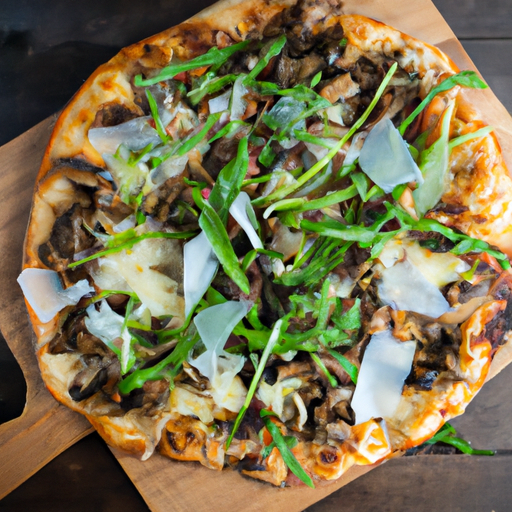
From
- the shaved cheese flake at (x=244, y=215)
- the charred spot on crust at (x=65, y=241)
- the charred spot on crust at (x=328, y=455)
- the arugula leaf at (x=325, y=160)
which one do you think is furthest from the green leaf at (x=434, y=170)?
the charred spot on crust at (x=65, y=241)

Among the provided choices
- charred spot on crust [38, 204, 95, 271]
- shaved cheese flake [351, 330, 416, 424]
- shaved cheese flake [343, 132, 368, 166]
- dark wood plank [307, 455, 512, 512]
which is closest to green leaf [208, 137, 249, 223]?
Answer: shaved cheese flake [343, 132, 368, 166]

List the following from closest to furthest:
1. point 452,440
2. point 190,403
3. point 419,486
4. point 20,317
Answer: point 190,403 < point 20,317 < point 452,440 < point 419,486

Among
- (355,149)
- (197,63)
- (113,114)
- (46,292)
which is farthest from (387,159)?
(46,292)

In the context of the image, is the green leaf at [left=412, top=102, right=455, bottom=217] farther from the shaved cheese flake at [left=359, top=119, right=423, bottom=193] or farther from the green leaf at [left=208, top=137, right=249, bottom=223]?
the green leaf at [left=208, top=137, right=249, bottom=223]

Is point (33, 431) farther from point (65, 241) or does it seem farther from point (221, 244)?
point (221, 244)

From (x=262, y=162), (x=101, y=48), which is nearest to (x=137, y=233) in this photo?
(x=262, y=162)
